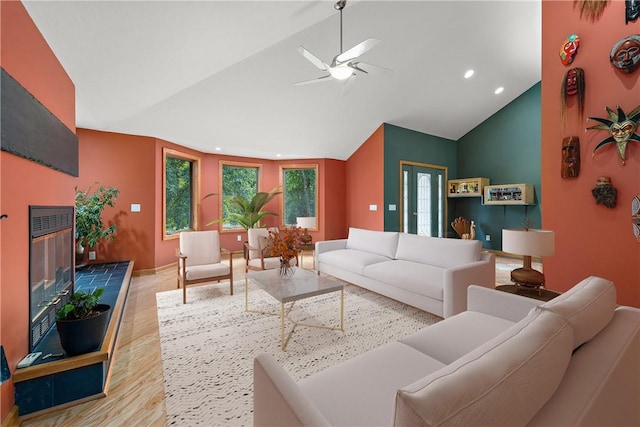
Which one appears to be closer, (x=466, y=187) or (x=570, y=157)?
(x=570, y=157)

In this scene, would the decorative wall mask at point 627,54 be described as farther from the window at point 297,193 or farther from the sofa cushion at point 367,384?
the window at point 297,193

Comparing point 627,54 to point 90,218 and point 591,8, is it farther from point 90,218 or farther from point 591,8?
point 90,218

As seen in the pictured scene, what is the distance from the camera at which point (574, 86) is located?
2715 mm

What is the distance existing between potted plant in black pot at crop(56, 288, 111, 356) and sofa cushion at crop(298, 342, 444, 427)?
155 cm

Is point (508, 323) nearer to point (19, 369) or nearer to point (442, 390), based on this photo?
point (442, 390)

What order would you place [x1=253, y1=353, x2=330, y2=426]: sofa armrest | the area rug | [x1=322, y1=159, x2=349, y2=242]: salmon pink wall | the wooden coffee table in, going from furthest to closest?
[x1=322, y1=159, x2=349, y2=242]: salmon pink wall < the wooden coffee table < the area rug < [x1=253, y1=353, x2=330, y2=426]: sofa armrest

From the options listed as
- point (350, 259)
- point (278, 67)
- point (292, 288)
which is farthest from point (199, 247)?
point (278, 67)

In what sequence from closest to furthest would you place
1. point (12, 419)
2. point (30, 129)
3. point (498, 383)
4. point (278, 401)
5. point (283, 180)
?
point (498, 383), point (278, 401), point (12, 419), point (30, 129), point (283, 180)

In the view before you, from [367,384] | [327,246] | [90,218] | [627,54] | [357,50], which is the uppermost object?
[357,50]

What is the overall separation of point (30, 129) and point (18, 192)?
42cm

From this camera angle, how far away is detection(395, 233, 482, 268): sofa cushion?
3.04 meters

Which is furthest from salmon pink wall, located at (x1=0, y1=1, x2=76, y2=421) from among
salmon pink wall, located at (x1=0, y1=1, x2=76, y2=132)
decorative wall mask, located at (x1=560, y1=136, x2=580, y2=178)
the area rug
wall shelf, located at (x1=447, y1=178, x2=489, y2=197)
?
wall shelf, located at (x1=447, y1=178, x2=489, y2=197)

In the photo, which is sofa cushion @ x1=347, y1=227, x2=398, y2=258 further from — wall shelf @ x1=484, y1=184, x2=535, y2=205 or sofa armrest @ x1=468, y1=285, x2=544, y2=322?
wall shelf @ x1=484, y1=184, x2=535, y2=205

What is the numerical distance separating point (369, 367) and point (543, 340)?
75cm
